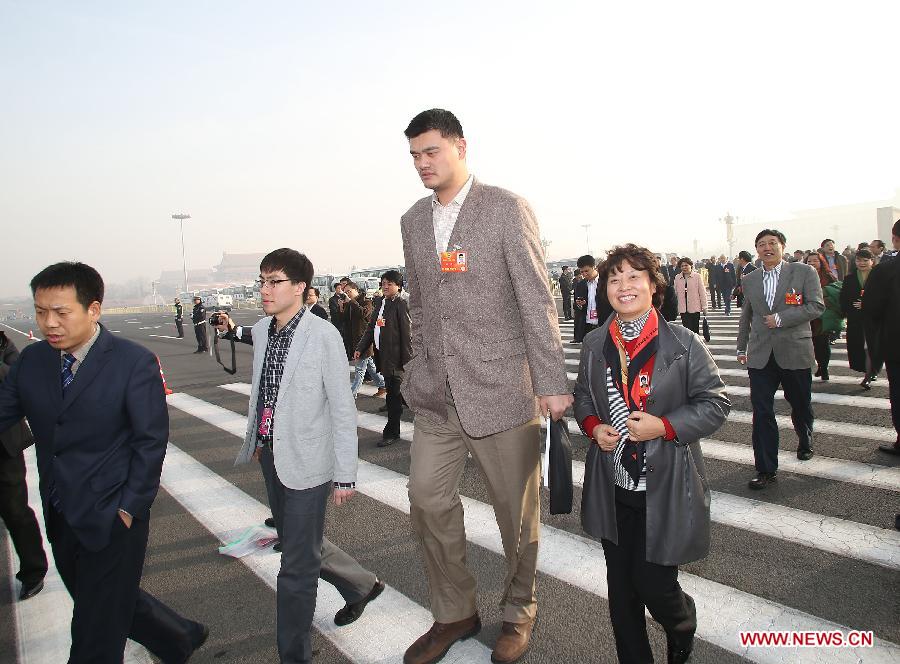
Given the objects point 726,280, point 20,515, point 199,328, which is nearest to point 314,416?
point 20,515

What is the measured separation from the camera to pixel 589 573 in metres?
3.76

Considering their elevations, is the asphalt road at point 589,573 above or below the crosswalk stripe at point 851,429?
below

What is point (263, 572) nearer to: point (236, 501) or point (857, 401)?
point (236, 501)

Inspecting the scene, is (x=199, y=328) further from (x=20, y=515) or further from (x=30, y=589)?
(x=30, y=589)

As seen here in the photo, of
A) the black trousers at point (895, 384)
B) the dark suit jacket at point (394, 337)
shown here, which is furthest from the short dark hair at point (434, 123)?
the dark suit jacket at point (394, 337)

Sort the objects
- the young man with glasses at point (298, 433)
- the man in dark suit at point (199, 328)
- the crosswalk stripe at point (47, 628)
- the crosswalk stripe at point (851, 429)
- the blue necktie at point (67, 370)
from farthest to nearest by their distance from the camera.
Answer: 1. the man in dark suit at point (199, 328)
2. the crosswalk stripe at point (851, 429)
3. the crosswalk stripe at point (47, 628)
4. the young man with glasses at point (298, 433)
5. the blue necktie at point (67, 370)

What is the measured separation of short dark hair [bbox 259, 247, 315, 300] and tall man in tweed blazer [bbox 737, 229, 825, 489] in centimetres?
385

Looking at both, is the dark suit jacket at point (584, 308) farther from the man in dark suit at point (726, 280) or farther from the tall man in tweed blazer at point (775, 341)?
the man in dark suit at point (726, 280)

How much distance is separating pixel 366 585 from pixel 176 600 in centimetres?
130

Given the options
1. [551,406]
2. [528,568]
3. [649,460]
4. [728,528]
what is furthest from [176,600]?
[728,528]

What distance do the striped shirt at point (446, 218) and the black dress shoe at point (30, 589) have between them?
11.5 feet

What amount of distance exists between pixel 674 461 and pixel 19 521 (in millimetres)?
4114

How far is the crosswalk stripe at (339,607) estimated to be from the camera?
309 cm

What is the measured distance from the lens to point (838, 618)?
308 cm
